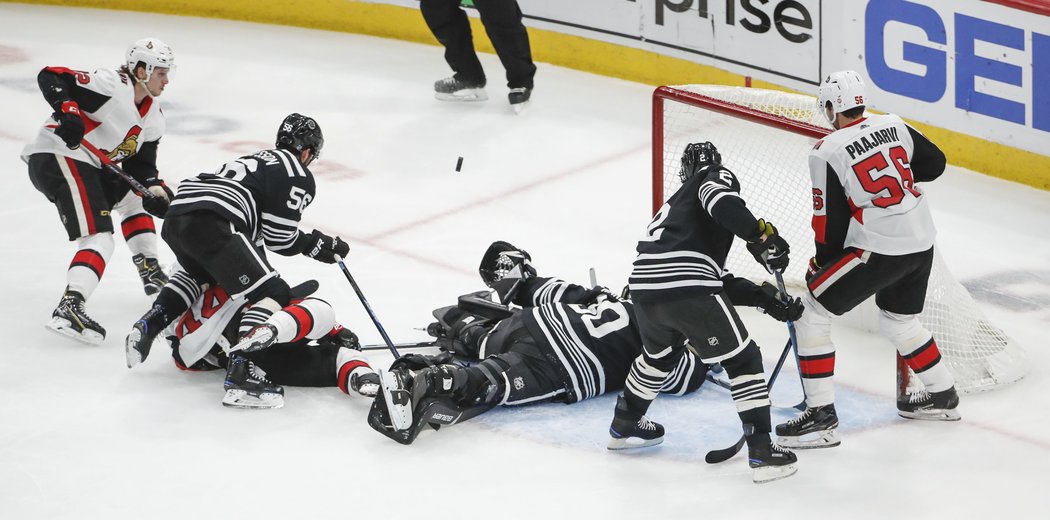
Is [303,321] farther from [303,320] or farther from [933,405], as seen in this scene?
[933,405]

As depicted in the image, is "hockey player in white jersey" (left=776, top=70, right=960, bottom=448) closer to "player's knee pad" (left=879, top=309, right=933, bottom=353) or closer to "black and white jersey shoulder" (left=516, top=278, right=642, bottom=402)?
"player's knee pad" (left=879, top=309, right=933, bottom=353)

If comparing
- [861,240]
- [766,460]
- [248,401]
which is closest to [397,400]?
[248,401]

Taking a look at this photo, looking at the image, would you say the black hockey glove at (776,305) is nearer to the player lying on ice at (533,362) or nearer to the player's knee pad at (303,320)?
the player lying on ice at (533,362)

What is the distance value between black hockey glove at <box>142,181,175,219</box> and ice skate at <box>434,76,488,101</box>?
8.78ft

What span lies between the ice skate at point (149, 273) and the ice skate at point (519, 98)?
2.57 metres

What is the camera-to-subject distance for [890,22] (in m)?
6.59

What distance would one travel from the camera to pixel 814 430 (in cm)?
439

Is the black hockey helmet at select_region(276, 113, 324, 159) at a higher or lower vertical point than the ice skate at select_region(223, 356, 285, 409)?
higher

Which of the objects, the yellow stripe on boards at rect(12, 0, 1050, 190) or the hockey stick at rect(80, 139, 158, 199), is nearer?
the hockey stick at rect(80, 139, 158, 199)

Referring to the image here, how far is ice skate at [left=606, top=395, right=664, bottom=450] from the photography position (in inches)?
172

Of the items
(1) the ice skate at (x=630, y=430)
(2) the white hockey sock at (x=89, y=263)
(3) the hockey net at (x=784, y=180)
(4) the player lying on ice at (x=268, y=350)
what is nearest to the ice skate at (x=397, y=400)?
(4) the player lying on ice at (x=268, y=350)

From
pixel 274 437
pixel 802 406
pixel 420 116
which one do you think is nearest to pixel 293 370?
pixel 274 437

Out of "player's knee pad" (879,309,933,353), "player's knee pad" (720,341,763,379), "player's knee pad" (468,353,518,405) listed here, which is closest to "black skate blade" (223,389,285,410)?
"player's knee pad" (468,353,518,405)

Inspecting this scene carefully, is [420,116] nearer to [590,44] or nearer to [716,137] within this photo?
[590,44]
